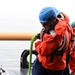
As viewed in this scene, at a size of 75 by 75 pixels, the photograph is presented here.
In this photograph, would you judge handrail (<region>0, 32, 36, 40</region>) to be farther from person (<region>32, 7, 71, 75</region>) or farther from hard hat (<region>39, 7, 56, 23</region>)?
hard hat (<region>39, 7, 56, 23</region>)

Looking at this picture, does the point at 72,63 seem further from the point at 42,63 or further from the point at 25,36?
the point at 25,36

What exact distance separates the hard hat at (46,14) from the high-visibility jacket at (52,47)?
102mm

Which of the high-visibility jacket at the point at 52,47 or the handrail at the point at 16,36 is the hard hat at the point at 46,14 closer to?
the high-visibility jacket at the point at 52,47

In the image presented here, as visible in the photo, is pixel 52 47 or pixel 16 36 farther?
pixel 16 36

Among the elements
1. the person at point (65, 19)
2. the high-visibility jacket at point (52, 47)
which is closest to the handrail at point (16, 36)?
the person at point (65, 19)

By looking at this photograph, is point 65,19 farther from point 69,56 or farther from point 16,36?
point 16,36

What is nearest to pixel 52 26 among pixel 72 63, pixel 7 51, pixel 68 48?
pixel 68 48

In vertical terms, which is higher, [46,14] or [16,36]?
[46,14]

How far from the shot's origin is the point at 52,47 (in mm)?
3117

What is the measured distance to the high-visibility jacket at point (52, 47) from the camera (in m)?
3.10

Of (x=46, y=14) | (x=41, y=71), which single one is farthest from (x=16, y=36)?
(x=46, y=14)

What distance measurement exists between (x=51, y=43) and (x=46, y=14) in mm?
280

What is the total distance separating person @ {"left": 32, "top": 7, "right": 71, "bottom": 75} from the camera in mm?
3115

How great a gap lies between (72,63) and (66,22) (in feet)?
1.74
